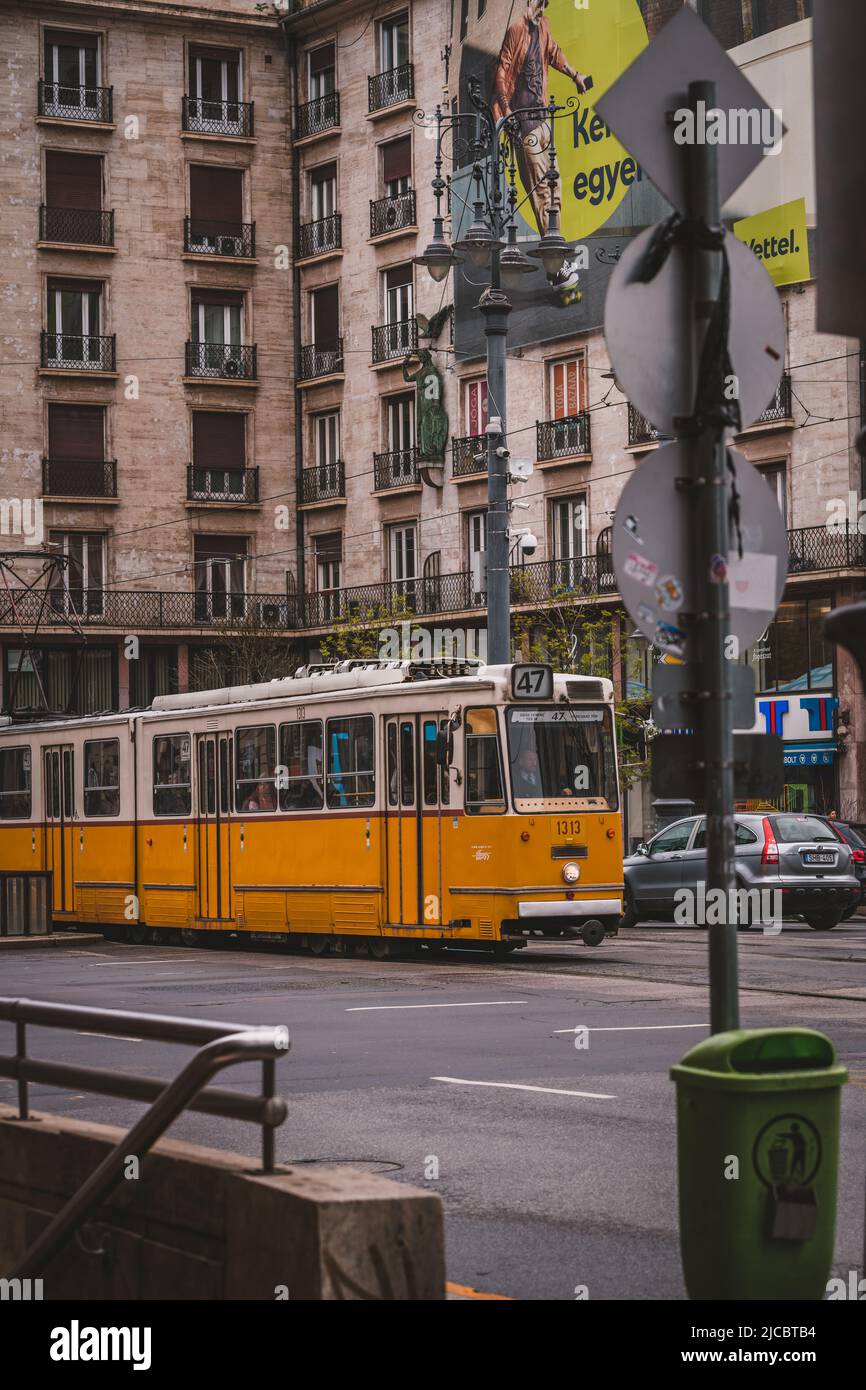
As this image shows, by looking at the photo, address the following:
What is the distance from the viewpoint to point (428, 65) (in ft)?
183

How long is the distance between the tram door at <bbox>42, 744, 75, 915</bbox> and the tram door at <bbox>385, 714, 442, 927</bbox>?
879 centimetres

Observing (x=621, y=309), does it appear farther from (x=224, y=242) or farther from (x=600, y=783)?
(x=224, y=242)

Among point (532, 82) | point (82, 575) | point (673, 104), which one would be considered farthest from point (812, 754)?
point (673, 104)

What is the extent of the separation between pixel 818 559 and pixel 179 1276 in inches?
1599

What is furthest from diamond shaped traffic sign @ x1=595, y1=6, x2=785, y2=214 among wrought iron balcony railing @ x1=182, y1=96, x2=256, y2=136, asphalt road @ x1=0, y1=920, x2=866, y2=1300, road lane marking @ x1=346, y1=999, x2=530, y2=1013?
wrought iron balcony railing @ x1=182, y1=96, x2=256, y2=136

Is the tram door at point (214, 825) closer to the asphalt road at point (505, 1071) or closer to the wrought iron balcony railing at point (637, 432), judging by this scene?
the asphalt road at point (505, 1071)

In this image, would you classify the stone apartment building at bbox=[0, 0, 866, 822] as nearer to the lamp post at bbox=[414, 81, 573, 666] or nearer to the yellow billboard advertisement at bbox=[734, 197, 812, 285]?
the yellow billboard advertisement at bbox=[734, 197, 812, 285]

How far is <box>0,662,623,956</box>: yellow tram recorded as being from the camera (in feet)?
74.3

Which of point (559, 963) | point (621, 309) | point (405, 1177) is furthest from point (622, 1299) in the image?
point (559, 963)

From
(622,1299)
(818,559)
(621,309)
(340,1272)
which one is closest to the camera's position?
(340,1272)

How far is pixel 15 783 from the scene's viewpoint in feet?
107

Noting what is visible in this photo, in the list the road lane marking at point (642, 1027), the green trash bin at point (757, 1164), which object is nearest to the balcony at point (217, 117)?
the road lane marking at point (642, 1027)

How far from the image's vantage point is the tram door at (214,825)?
26.9 meters

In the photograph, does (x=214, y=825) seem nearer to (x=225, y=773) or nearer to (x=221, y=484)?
(x=225, y=773)
